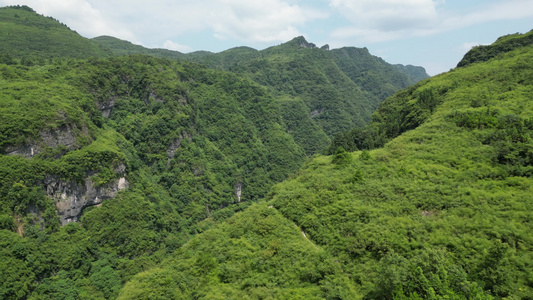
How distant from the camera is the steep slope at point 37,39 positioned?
4309 inches

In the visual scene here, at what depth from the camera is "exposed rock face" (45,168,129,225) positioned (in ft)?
171

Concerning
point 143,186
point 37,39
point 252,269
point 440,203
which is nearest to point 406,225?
point 440,203

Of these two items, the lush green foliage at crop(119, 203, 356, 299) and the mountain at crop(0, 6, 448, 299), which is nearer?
the lush green foliage at crop(119, 203, 356, 299)

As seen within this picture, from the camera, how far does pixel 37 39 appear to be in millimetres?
120250

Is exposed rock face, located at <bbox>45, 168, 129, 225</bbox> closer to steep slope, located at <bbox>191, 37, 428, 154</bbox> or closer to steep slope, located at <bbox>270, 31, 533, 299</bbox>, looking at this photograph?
steep slope, located at <bbox>270, 31, 533, 299</bbox>

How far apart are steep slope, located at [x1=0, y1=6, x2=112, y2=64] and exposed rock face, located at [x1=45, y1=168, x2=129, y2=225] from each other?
70.2 metres

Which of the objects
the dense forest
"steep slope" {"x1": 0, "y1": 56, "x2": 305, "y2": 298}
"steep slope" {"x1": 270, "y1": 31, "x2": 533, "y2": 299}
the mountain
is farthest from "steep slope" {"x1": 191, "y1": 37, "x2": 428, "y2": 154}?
"steep slope" {"x1": 270, "y1": 31, "x2": 533, "y2": 299}

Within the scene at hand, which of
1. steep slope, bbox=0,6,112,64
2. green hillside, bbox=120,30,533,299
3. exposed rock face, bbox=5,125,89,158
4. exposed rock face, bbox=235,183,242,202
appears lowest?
exposed rock face, bbox=235,183,242,202

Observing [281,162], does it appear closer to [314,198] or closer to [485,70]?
[485,70]

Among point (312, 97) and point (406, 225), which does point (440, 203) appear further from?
point (312, 97)

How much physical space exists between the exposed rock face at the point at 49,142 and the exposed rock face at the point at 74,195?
565cm

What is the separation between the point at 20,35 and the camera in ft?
382

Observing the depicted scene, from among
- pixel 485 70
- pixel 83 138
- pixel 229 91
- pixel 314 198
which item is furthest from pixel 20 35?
pixel 485 70

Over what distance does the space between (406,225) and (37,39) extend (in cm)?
15515
